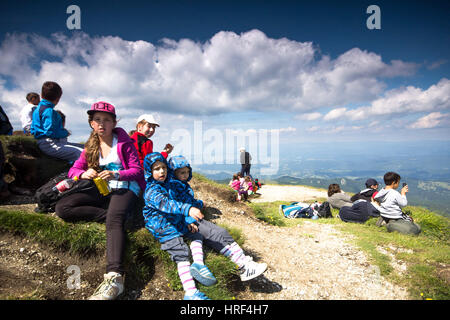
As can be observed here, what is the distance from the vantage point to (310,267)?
5262 mm

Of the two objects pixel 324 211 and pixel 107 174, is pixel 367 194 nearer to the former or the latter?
pixel 324 211

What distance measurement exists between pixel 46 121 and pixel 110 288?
4.93 m

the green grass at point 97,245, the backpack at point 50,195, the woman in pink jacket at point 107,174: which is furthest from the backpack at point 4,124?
the woman in pink jacket at point 107,174

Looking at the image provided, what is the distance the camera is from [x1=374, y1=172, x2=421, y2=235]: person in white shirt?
25.3ft

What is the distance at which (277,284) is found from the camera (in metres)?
4.45

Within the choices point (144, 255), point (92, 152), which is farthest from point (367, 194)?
point (92, 152)

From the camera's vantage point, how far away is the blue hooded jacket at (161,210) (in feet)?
12.7

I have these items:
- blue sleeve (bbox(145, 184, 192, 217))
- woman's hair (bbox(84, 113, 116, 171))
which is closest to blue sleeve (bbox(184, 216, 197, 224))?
blue sleeve (bbox(145, 184, 192, 217))

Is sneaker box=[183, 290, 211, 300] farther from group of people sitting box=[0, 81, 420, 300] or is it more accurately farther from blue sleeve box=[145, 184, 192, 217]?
blue sleeve box=[145, 184, 192, 217]

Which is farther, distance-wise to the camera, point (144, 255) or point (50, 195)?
point (50, 195)

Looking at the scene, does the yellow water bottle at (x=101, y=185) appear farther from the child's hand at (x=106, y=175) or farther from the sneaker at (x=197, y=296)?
the sneaker at (x=197, y=296)

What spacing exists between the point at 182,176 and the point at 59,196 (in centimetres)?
273

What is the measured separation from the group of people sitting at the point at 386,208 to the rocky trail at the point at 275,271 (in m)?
2.39

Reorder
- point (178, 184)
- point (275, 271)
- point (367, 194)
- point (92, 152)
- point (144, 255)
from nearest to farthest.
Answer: point (144, 255), point (92, 152), point (178, 184), point (275, 271), point (367, 194)
